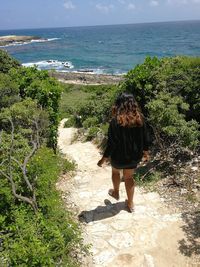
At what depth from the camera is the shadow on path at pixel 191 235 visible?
5273 mm

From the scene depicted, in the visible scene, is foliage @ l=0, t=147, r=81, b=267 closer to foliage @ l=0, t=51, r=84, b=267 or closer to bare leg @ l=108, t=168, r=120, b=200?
foliage @ l=0, t=51, r=84, b=267

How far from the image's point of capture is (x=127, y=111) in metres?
5.60

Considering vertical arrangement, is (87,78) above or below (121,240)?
below

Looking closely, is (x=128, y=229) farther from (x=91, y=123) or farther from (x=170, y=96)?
(x=91, y=123)

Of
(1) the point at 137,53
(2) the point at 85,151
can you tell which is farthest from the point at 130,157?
(1) the point at 137,53

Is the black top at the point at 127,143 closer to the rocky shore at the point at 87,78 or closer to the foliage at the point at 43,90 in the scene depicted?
the foliage at the point at 43,90

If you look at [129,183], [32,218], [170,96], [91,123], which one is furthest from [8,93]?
[32,218]

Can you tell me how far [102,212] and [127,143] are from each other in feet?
5.22

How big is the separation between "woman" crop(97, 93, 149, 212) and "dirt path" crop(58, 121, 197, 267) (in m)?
0.68

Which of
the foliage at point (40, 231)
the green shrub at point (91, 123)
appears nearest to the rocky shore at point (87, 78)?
the green shrub at point (91, 123)

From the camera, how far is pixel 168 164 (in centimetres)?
817

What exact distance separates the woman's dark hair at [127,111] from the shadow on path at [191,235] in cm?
198

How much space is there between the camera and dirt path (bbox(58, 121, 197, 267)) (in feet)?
16.9

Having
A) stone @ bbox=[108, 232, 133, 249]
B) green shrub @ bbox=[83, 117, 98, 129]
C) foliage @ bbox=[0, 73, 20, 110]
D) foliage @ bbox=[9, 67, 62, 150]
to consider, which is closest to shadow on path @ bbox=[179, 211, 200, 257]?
stone @ bbox=[108, 232, 133, 249]
